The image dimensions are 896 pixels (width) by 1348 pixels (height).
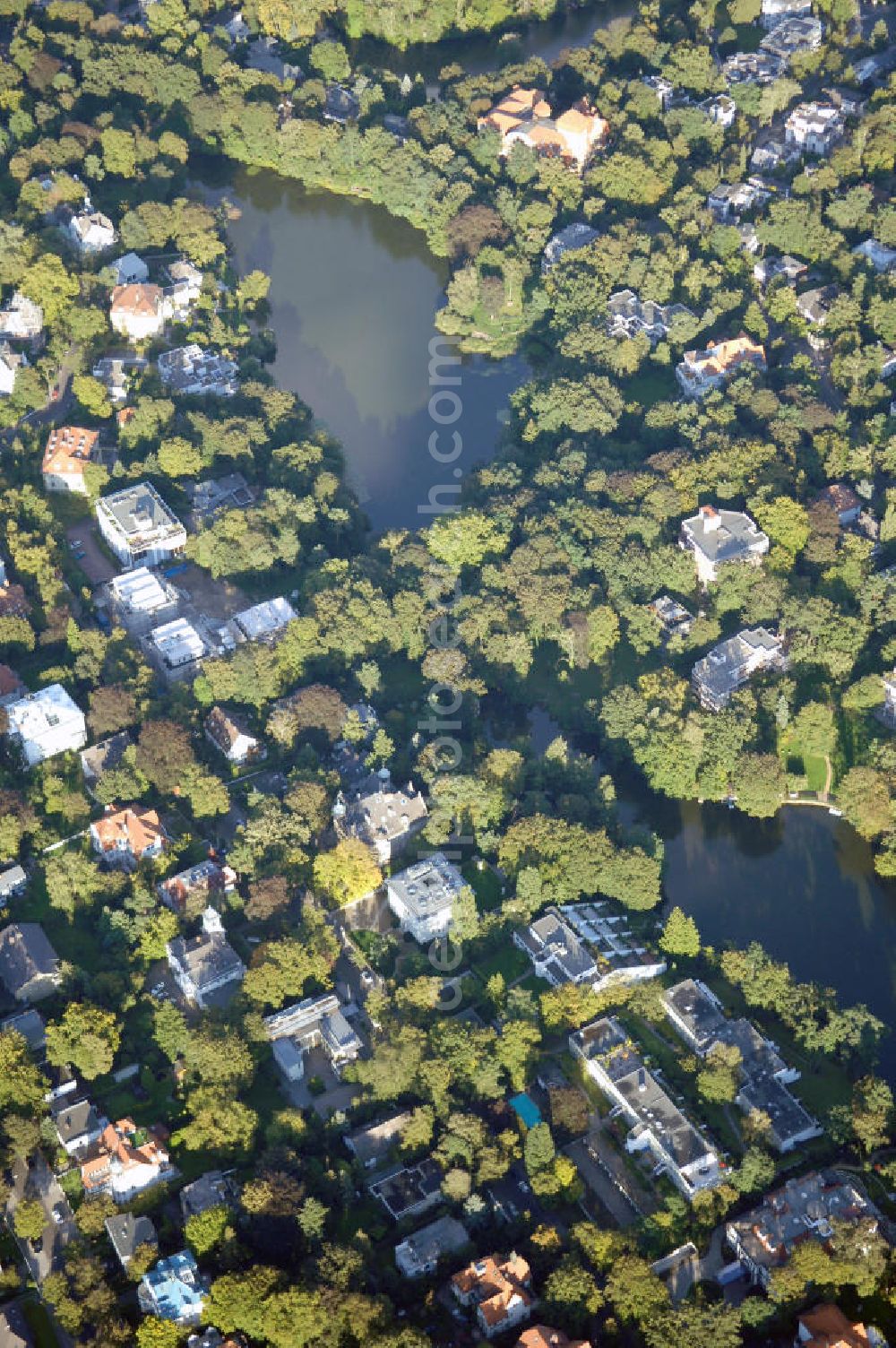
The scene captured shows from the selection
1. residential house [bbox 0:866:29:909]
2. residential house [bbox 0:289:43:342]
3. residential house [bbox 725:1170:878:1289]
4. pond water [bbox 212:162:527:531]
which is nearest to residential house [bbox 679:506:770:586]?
pond water [bbox 212:162:527:531]

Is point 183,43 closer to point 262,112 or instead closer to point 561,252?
point 262,112

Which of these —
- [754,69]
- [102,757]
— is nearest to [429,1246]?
[102,757]

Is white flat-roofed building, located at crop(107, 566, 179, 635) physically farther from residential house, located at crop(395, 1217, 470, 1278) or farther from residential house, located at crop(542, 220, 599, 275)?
residential house, located at crop(395, 1217, 470, 1278)

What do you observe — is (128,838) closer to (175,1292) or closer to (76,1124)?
(76,1124)

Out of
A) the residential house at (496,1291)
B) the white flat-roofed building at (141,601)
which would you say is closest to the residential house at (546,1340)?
the residential house at (496,1291)

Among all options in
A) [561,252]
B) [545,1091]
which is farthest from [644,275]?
[545,1091]

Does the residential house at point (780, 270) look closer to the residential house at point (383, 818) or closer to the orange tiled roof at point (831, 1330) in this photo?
the residential house at point (383, 818)
